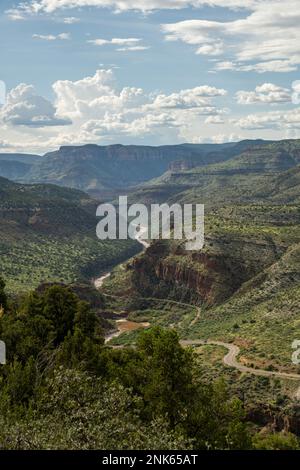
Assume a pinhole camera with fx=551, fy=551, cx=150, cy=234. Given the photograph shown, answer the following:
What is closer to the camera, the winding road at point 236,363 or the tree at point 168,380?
the tree at point 168,380

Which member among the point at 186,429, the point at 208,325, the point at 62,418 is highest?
the point at 62,418

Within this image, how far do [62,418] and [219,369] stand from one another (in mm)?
43474

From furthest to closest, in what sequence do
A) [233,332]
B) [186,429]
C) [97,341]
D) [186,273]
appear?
[186,273]
[233,332]
[97,341]
[186,429]

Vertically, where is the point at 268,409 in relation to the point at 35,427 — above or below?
below

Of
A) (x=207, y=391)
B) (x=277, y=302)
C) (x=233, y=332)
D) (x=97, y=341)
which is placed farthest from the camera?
(x=277, y=302)

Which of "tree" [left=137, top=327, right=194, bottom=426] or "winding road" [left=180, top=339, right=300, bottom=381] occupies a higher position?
"tree" [left=137, top=327, right=194, bottom=426]

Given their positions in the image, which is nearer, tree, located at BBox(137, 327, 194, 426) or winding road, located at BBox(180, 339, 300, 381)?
tree, located at BBox(137, 327, 194, 426)

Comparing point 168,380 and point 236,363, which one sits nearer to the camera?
point 168,380

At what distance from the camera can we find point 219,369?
7219 cm

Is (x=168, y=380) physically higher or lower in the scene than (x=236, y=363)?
higher

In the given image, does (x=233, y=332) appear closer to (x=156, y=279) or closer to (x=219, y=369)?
(x=219, y=369)

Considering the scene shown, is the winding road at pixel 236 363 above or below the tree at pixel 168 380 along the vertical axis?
below
